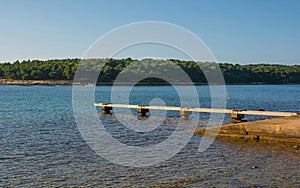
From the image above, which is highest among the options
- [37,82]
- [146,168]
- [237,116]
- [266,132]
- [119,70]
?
[119,70]

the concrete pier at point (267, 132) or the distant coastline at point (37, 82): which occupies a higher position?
the distant coastline at point (37, 82)

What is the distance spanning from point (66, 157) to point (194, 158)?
6.00 meters

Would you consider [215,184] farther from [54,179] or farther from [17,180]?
[17,180]

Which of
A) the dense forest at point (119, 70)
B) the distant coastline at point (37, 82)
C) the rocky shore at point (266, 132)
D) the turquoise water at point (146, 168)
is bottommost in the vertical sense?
the turquoise water at point (146, 168)

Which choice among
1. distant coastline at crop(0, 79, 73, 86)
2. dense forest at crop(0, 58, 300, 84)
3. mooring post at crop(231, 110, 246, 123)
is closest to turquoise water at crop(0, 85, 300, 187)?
mooring post at crop(231, 110, 246, 123)

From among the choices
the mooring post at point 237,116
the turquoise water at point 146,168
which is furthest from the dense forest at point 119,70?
the turquoise water at point 146,168

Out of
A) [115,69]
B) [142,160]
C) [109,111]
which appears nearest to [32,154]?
Answer: [142,160]

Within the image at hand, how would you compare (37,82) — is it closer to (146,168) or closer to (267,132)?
(267,132)

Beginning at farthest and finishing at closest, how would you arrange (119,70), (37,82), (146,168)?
(37,82) < (119,70) < (146,168)

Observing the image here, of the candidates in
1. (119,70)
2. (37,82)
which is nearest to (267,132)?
(119,70)

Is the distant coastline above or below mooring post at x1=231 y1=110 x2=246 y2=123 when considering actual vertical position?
above

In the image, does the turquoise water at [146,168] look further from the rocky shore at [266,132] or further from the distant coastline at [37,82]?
the distant coastline at [37,82]

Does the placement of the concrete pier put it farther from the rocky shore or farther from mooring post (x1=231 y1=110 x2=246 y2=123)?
mooring post (x1=231 y1=110 x2=246 y2=123)

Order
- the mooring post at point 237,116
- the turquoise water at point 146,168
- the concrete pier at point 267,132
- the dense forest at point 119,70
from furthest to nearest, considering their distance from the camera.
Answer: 1. the dense forest at point 119,70
2. the mooring post at point 237,116
3. the concrete pier at point 267,132
4. the turquoise water at point 146,168
